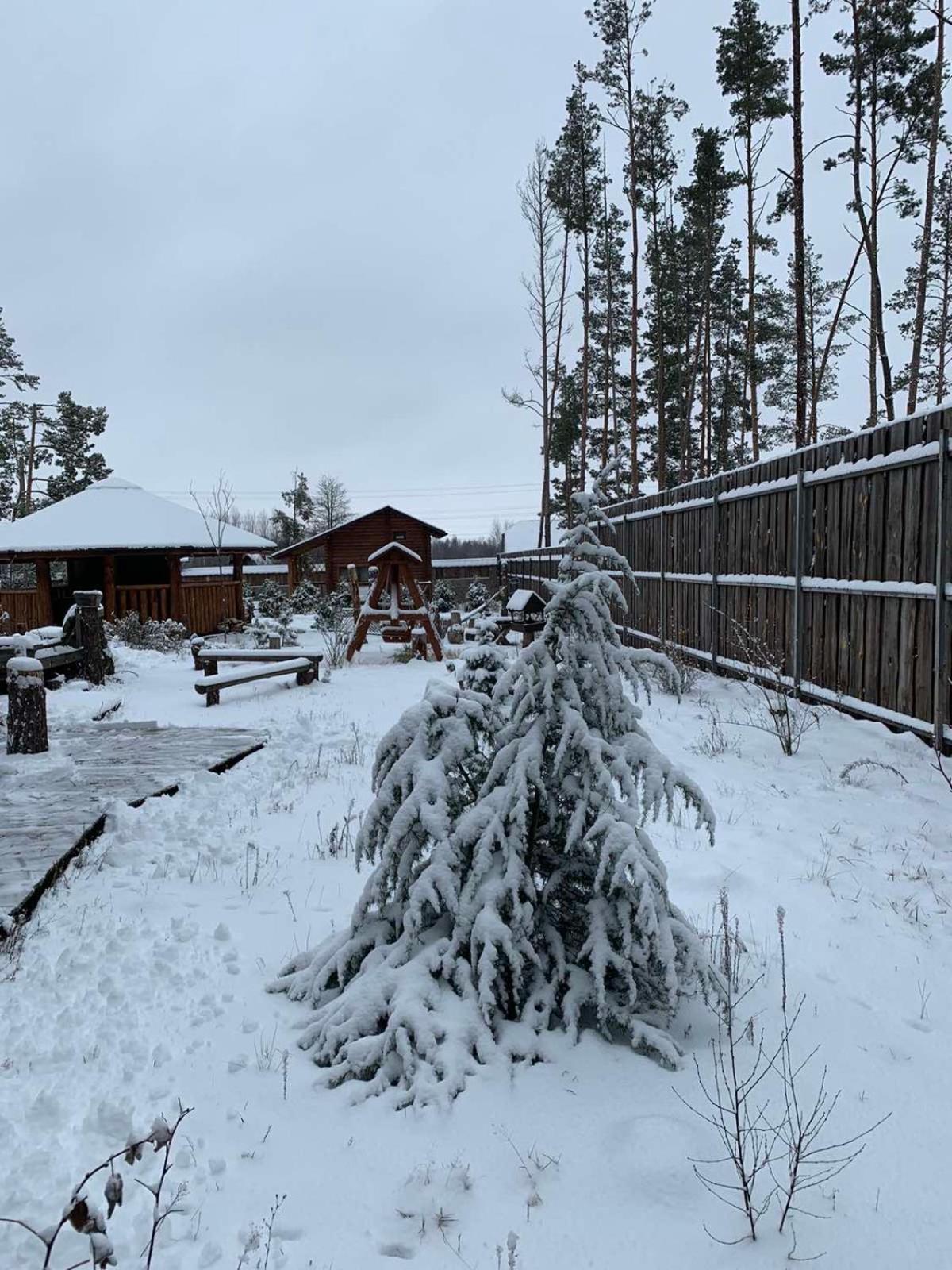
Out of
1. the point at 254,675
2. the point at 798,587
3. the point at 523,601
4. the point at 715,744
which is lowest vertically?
the point at 715,744

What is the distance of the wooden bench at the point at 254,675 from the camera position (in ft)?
33.6

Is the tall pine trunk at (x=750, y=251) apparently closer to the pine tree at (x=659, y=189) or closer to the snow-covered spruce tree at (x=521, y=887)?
the pine tree at (x=659, y=189)

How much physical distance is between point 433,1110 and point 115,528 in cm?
2095

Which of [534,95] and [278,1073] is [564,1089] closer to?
[278,1073]

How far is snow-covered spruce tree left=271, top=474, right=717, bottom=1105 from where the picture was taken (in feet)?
7.93

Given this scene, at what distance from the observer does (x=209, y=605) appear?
21.9 meters

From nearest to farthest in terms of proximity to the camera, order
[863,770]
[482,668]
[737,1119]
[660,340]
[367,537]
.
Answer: [737,1119] < [482,668] < [863,770] < [660,340] < [367,537]

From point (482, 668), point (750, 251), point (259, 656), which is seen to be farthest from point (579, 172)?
point (482, 668)

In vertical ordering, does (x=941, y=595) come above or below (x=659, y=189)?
below

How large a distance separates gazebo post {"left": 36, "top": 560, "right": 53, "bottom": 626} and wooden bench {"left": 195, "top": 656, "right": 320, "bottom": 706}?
11771mm

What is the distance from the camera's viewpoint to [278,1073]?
8.16ft

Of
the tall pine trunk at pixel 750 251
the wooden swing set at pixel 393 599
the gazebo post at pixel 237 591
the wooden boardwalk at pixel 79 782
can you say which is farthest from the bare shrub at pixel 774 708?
the gazebo post at pixel 237 591

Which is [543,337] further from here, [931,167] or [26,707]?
[26,707]

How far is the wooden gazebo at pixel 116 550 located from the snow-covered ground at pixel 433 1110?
17011 mm
